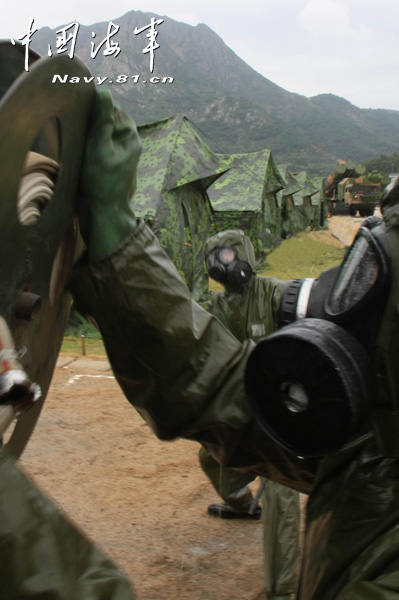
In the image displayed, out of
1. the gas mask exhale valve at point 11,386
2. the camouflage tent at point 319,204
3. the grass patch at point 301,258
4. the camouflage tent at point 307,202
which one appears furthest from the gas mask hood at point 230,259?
the camouflage tent at point 319,204

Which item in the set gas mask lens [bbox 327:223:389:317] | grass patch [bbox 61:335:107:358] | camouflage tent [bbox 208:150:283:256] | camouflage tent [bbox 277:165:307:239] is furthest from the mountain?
gas mask lens [bbox 327:223:389:317]

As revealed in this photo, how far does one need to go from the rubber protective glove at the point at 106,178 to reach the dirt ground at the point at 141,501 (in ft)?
7.14

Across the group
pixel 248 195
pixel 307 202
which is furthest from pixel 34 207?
pixel 307 202

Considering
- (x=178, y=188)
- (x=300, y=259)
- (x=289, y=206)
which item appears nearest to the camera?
(x=178, y=188)

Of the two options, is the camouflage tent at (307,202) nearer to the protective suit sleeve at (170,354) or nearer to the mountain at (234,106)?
the mountain at (234,106)

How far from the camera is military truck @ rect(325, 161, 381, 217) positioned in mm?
26625

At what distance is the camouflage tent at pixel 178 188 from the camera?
8.59 metres

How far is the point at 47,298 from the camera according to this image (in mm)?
1314

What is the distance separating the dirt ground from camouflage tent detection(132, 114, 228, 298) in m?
3.56

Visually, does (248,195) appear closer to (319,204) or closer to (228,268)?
(228,268)

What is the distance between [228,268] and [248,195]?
388 inches

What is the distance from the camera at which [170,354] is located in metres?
1.49

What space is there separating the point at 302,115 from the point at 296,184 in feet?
225

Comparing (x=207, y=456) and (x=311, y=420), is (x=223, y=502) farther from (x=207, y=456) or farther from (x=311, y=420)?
(x=311, y=420)
